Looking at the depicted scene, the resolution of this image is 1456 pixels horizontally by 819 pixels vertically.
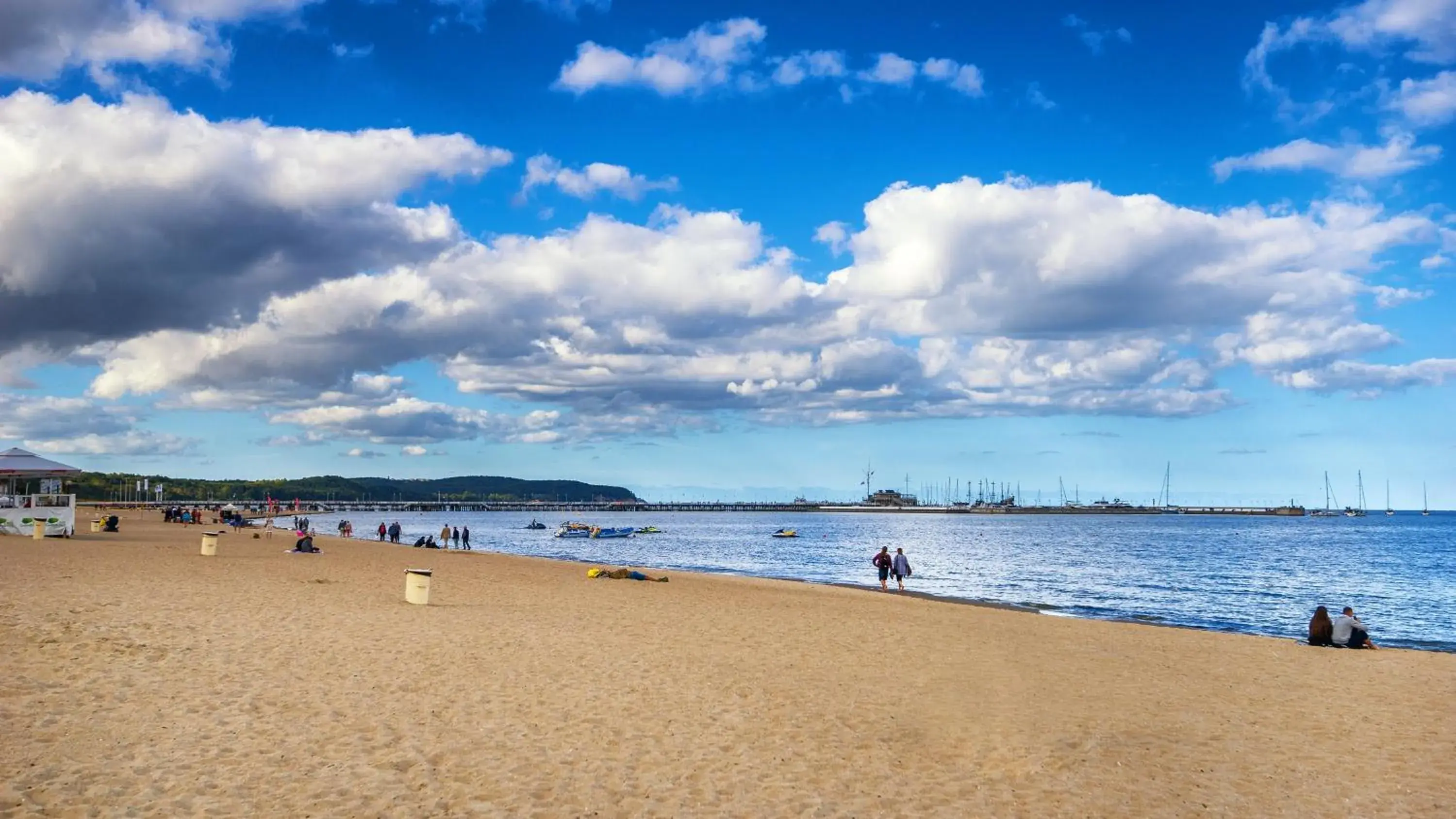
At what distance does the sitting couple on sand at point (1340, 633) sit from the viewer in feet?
73.4

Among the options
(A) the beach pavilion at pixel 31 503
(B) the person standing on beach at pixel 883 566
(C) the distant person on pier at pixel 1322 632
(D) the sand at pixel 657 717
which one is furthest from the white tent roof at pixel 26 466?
(C) the distant person on pier at pixel 1322 632

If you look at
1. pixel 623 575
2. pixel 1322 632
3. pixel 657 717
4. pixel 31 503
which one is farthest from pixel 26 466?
pixel 1322 632

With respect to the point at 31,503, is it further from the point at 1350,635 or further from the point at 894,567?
the point at 1350,635

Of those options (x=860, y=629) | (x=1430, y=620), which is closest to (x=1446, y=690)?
(x=860, y=629)

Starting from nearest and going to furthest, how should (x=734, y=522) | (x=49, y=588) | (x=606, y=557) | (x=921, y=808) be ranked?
(x=921, y=808) → (x=49, y=588) → (x=606, y=557) → (x=734, y=522)

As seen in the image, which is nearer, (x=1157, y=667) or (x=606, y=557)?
(x=1157, y=667)

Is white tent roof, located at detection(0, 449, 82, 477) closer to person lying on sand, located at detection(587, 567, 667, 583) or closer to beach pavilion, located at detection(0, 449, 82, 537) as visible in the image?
beach pavilion, located at detection(0, 449, 82, 537)

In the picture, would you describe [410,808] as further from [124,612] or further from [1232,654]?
[1232,654]

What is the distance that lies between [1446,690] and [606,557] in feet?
174

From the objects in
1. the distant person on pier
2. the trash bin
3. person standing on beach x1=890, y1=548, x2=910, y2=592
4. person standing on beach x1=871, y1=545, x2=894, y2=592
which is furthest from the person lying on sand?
the distant person on pier

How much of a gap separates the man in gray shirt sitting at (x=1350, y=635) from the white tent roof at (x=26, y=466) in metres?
49.5

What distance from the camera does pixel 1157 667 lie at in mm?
18094

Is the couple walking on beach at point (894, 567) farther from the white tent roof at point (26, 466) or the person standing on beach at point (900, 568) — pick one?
the white tent roof at point (26, 466)

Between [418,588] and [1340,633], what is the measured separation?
70.4 ft
